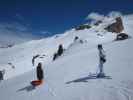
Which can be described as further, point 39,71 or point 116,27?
point 116,27

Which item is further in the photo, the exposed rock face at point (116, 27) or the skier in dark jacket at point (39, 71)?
the exposed rock face at point (116, 27)

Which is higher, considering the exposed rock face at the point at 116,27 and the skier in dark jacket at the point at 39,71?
the exposed rock face at the point at 116,27

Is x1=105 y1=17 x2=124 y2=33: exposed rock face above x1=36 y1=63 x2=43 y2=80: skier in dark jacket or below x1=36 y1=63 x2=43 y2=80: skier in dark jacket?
above

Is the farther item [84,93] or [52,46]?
[52,46]

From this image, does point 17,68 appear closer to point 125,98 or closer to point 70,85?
point 70,85

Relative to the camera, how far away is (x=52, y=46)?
2963 inches

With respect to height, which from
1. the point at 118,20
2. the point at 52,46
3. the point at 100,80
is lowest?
the point at 100,80

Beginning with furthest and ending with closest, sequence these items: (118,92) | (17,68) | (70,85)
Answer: (17,68), (70,85), (118,92)

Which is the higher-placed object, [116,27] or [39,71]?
[116,27]

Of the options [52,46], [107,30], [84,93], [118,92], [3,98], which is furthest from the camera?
[52,46]

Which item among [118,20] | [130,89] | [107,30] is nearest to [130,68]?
[130,89]

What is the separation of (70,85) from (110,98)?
357 cm

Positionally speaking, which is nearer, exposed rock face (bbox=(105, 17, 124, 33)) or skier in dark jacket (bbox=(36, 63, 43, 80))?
skier in dark jacket (bbox=(36, 63, 43, 80))

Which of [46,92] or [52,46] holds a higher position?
[52,46]
